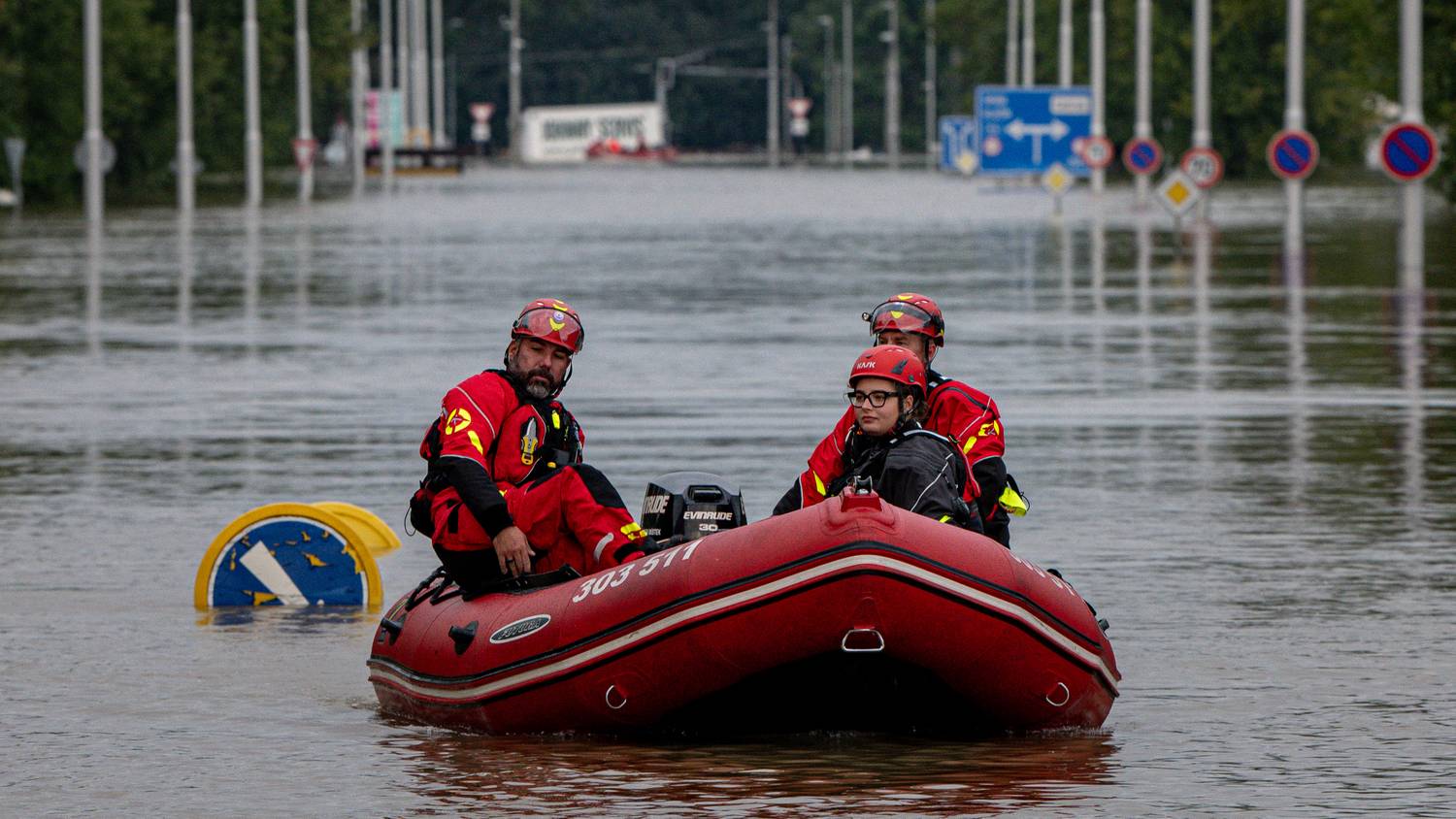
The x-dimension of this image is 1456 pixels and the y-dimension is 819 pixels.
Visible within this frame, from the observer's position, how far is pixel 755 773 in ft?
29.2

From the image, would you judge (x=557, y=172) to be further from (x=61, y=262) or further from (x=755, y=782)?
(x=755, y=782)

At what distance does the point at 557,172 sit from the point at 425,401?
11459 centimetres

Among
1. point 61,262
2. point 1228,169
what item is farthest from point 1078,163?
point 61,262

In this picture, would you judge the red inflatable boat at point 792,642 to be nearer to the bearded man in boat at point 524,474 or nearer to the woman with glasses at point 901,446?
the bearded man in boat at point 524,474

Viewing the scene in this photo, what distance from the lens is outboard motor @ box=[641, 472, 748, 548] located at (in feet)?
32.0

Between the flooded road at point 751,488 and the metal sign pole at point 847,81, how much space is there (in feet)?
408

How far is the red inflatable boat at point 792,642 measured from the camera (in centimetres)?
847

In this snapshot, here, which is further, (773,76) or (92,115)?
(773,76)

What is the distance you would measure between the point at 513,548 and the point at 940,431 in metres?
1.48

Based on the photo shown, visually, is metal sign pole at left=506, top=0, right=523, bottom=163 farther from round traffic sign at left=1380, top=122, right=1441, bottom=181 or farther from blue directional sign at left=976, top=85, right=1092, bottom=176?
round traffic sign at left=1380, top=122, right=1441, bottom=181

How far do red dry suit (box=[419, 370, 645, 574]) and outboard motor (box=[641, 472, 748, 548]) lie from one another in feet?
0.38

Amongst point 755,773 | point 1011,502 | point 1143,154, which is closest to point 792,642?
point 755,773

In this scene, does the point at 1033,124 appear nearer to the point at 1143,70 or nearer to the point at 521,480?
the point at 1143,70

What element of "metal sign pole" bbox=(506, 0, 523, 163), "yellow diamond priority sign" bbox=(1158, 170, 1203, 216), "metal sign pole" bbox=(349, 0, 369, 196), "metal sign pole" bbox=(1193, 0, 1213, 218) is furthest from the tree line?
"metal sign pole" bbox=(506, 0, 523, 163)
